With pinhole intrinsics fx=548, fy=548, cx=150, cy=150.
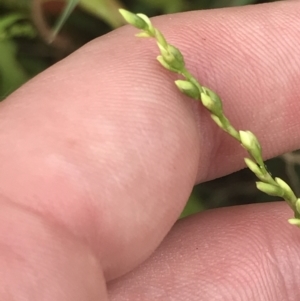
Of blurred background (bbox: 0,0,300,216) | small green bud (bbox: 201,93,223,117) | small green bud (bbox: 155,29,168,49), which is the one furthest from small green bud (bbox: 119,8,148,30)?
blurred background (bbox: 0,0,300,216)

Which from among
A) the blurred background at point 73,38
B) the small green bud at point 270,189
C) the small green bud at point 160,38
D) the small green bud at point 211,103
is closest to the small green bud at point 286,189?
the small green bud at point 270,189

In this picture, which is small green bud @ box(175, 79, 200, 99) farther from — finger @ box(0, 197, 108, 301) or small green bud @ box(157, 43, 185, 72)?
finger @ box(0, 197, 108, 301)

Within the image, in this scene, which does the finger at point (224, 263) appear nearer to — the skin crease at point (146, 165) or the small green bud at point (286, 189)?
the skin crease at point (146, 165)

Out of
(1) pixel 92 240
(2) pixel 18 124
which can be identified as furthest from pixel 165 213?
(2) pixel 18 124

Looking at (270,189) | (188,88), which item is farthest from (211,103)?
(270,189)

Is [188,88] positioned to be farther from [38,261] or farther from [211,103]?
[38,261]

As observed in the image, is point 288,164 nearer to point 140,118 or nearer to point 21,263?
point 140,118
